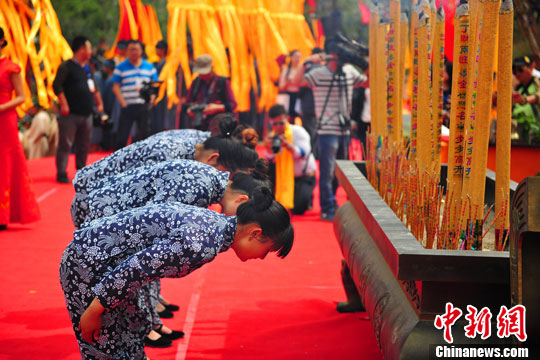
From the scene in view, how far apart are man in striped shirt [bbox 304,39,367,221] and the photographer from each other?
150 millimetres

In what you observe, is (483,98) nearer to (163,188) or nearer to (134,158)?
(163,188)

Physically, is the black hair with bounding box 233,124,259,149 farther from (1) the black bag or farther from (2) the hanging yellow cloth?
(1) the black bag

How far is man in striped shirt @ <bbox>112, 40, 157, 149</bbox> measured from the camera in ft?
25.2

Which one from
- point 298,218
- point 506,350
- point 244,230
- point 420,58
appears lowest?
point 298,218

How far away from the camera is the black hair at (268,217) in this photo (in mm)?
2195

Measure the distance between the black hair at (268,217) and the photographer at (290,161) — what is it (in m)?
3.61

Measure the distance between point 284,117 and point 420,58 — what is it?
307 centimetres

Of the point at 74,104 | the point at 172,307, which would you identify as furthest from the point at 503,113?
the point at 74,104

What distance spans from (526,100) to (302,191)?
6.44ft

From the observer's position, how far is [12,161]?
5.02 m

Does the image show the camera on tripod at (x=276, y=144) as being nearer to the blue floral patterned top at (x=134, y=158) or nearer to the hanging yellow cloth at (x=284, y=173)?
the hanging yellow cloth at (x=284, y=173)

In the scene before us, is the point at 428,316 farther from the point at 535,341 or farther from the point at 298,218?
the point at 298,218

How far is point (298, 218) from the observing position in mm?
6160

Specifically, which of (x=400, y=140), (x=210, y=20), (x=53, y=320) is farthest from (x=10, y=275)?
(x=210, y=20)
